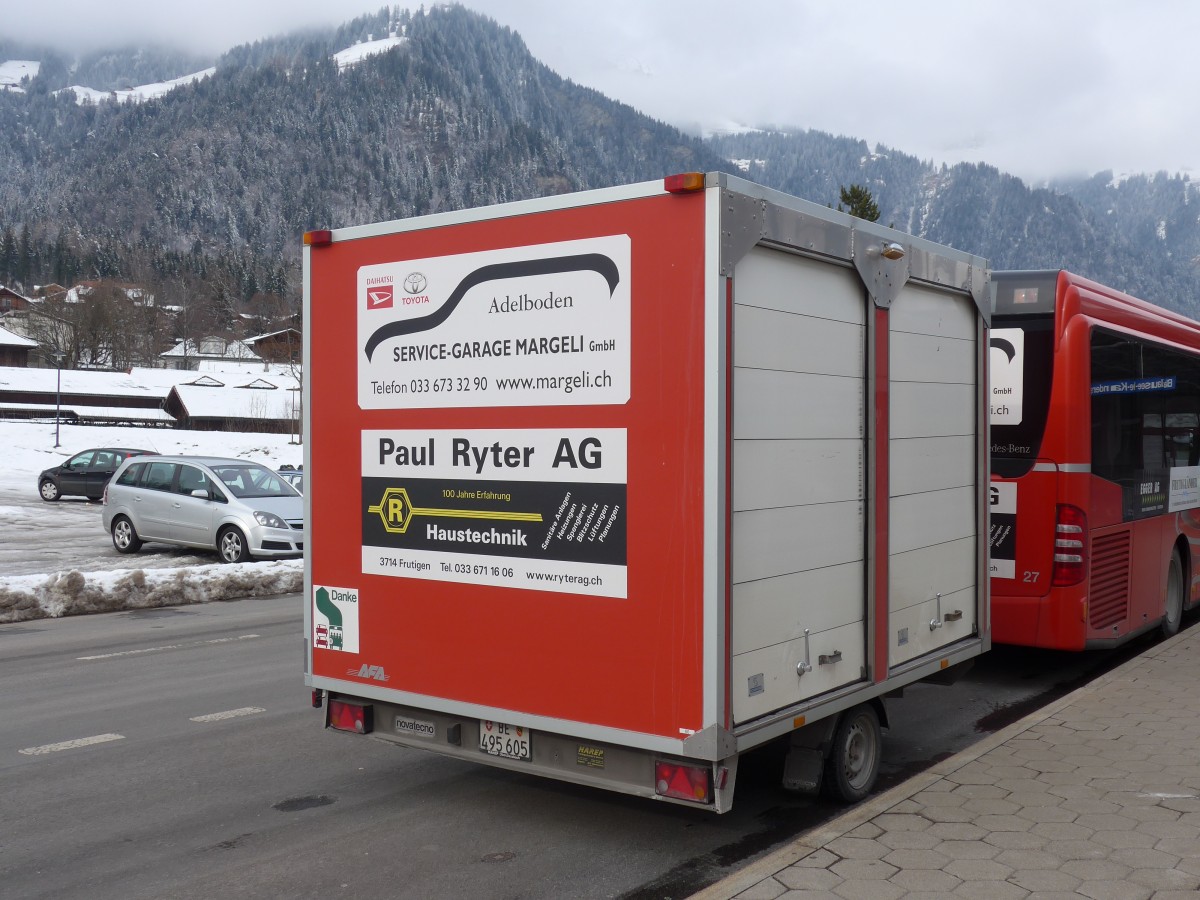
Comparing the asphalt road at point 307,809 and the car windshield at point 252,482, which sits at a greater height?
the car windshield at point 252,482

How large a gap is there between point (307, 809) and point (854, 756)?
273 cm

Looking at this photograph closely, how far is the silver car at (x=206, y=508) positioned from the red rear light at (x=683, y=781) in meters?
12.4

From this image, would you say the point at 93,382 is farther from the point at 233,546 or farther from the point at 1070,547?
the point at 1070,547

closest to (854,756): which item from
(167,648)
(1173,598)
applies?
(1173,598)

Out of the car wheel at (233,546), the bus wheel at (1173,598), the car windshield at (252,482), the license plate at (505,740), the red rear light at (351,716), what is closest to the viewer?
the license plate at (505,740)

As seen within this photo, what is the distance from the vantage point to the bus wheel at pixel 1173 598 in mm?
10156

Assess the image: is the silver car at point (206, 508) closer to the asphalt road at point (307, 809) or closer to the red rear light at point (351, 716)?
the asphalt road at point (307, 809)

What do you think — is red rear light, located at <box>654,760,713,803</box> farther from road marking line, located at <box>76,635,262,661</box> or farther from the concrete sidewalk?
road marking line, located at <box>76,635,262,661</box>

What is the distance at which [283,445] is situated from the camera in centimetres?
5997

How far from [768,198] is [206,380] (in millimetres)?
89624

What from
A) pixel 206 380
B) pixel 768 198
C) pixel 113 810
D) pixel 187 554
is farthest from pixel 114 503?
pixel 206 380

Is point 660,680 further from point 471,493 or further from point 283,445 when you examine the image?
point 283,445

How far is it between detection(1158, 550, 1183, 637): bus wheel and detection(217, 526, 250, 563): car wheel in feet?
38.8

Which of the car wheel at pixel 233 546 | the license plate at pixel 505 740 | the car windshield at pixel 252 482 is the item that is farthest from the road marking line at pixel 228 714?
the car windshield at pixel 252 482
